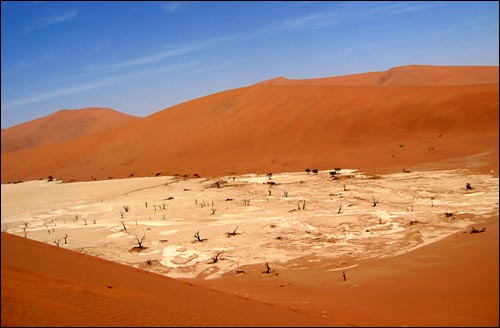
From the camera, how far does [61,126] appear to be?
63469mm

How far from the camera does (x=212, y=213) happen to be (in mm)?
9578

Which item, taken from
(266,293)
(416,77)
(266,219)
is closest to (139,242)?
(266,219)

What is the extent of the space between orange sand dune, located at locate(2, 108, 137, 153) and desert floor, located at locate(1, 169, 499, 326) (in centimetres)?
4849

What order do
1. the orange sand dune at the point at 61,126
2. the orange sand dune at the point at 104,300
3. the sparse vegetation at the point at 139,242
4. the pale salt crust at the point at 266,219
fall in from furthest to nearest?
1. the orange sand dune at the point at 61,126
2. the sparse vegetation at the point at 139,242
3. the pale salt crust at the point at 266,219
4. the orange sand dune at the point at 104,300

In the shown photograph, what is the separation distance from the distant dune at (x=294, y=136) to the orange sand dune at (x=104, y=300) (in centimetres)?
986

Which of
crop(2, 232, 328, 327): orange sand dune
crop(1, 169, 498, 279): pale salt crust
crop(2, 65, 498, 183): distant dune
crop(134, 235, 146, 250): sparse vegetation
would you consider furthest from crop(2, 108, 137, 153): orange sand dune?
crop(2, 232, 328, 327): orange sand dune

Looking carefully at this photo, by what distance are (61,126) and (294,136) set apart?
51064 mm

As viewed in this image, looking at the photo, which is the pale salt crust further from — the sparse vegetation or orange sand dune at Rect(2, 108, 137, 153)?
orange sand dune at Rect(2, 108, 137, 153)

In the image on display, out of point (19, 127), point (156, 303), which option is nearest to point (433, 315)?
point (156, 303)

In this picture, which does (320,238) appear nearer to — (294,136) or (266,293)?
(266,293)

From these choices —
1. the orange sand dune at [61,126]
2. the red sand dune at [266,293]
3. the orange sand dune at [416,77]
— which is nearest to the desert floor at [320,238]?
the red sand dune at [266,293]

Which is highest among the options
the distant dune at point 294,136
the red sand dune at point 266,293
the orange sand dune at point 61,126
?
the orange sand dune at point 61,126

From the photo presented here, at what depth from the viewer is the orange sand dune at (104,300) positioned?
3.11 m

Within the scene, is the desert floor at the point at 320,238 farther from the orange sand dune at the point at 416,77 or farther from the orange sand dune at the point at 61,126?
the orange sand dune at the point at 61,126
